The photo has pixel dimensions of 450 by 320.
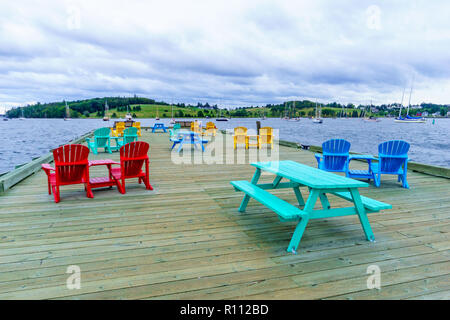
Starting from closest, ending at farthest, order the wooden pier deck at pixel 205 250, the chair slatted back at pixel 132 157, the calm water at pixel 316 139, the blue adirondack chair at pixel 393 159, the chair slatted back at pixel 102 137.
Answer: the wooden pier deck at pixel 205 250, the chair slatted back at pixel 132 157, the blue adirondack chair at pixel 393 159, the chair slatted back at pixel 102 137, the calm water at pixel 316 139

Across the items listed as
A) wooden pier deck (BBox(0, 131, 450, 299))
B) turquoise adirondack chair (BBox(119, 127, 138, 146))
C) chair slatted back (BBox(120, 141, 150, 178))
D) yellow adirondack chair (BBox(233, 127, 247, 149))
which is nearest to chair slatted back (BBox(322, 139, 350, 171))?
wooden pier deck (BBox(0, 131, 450, 299))

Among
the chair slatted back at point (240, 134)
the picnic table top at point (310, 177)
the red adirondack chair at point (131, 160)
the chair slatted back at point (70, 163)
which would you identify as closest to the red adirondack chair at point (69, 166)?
the chair slatted back at point (70, 163)

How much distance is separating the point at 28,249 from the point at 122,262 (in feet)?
3.27

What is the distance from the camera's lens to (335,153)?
→ 5379 millimetres

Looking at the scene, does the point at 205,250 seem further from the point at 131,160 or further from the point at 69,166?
the point at 69,166

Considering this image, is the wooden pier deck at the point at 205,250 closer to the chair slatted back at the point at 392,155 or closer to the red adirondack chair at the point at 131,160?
the red adirondack chair at the point at 131,160

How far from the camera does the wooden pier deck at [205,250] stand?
2061 mm

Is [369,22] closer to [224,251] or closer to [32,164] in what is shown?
[224,251]

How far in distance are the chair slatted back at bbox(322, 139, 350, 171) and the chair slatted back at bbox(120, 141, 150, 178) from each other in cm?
332

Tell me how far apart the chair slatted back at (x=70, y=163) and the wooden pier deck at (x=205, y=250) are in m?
0.36

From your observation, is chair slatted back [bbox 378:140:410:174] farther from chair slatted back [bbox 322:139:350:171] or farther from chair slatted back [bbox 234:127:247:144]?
chair slatted back [bbox 234:127:247:144]

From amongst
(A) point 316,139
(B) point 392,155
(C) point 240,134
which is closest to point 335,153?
(B) point 392,155

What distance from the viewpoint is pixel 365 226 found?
2.91 meters

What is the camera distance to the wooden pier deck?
2.06m
